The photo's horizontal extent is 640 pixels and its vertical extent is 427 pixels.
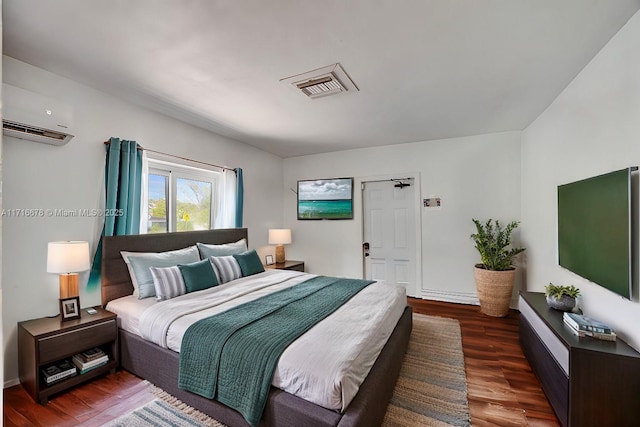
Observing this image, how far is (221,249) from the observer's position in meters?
3.72

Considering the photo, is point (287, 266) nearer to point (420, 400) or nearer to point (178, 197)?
point (178, 197)

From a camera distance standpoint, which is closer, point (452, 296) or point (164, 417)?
point (164, 417)

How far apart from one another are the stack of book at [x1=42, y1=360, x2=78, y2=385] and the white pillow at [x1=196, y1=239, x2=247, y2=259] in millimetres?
1482

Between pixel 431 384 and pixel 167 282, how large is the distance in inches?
94.7

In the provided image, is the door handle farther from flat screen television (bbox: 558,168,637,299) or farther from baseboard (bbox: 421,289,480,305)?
flat screen television (bbox: 558,168,637,299)

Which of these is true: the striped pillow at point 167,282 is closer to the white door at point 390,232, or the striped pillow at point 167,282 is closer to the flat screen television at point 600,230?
the white door at point 390,232

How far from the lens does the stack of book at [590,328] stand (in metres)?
1.92

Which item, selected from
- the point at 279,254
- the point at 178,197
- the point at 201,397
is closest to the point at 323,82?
the point at 178,197

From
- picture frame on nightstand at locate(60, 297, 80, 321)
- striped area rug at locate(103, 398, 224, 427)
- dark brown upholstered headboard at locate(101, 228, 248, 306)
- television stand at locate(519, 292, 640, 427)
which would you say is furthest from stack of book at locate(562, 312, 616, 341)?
picture frame on nightstand at locate(60, 297, 80, 321)

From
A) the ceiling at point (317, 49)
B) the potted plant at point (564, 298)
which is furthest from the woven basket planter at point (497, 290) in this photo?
the ceiling at point (317, 49)

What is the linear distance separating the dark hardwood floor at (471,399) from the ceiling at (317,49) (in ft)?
8.25

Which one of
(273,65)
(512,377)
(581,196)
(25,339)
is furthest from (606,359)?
(25,339)

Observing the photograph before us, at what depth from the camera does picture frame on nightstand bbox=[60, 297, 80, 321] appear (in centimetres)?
244

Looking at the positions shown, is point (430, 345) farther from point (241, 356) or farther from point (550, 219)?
point (241, 356)
